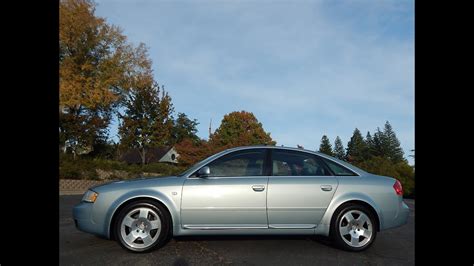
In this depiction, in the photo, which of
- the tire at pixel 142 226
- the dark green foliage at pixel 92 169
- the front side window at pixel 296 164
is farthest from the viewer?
the dark green foliage at pixel 92 169

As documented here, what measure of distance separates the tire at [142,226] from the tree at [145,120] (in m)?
26.6

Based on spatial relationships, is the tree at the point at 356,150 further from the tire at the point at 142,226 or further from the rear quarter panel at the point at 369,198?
the tire at the point at 142,226

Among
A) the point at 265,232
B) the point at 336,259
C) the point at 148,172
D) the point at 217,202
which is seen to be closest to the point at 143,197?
the point at 217,202

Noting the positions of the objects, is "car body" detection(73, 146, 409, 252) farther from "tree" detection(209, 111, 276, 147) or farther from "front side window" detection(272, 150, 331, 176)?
"tree" detection(209, 111, 276, 147)

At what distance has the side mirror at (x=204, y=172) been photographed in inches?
196

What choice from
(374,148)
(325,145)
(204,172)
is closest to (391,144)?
(374,148)

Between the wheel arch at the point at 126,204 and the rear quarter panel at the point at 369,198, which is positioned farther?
the rear quarter panel at the point at 369,198

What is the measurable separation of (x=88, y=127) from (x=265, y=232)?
24317 mm

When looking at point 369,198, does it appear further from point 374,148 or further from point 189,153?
point 189,153

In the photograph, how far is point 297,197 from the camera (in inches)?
197

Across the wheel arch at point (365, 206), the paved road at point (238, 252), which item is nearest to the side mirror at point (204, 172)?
the paved road at point (238, 252)

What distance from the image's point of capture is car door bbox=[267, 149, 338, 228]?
195 inches
